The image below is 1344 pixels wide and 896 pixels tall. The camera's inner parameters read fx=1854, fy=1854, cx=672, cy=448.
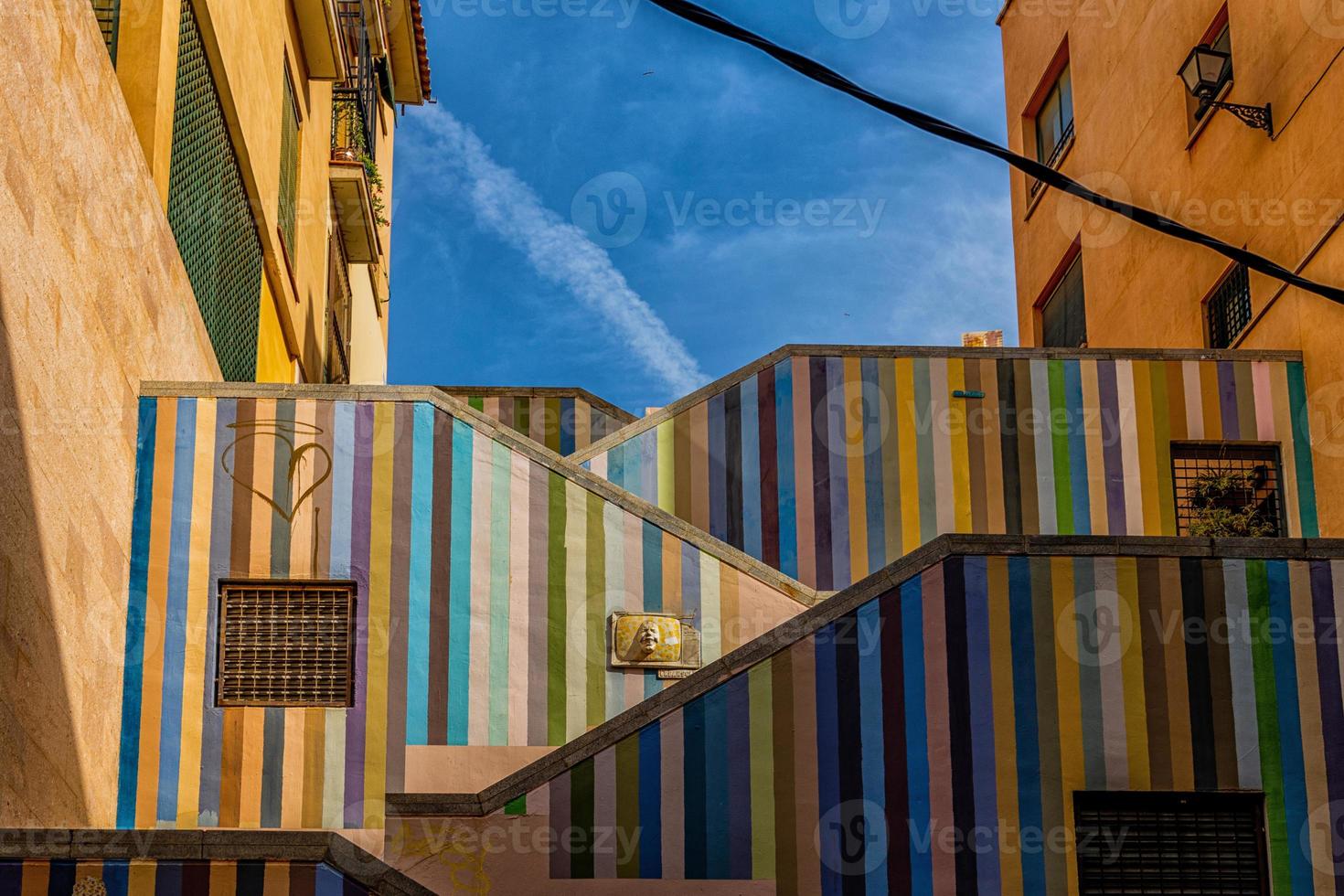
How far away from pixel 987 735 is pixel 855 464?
6659 millimetres

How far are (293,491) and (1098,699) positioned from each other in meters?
6.38

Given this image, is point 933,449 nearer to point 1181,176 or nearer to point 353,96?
point 1181,176

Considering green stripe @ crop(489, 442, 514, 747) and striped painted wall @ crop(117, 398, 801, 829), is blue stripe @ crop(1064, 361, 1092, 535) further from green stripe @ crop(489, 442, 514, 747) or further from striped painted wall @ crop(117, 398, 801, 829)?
green stripe @ crop(489, 442, 514, 747)

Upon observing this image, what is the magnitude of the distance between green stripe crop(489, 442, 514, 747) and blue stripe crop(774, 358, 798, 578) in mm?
3827

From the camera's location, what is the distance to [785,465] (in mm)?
17672

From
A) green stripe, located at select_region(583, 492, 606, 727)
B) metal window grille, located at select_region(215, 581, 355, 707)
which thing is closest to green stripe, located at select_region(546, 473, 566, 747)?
green stripe, located at select_region(583, 492, 606, 727)

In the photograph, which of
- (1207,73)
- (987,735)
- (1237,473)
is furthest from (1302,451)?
(987,735)

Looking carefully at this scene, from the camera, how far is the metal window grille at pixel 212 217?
16.0 m

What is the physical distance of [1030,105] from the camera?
87.5 feet

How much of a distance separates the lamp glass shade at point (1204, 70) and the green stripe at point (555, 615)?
29.1ft

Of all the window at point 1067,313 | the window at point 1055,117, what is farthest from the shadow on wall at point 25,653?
the window at point 1055,117

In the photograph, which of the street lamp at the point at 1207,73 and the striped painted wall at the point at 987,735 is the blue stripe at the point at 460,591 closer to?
the striped painted wall at the point at 987,735

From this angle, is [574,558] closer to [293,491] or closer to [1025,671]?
[293,491]

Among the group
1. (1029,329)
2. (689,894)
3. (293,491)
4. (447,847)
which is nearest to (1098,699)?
(689,894)
